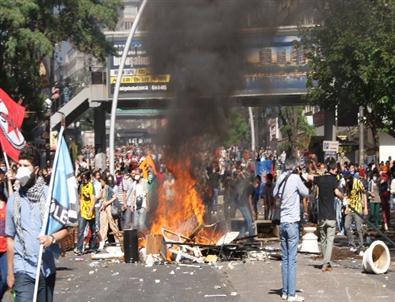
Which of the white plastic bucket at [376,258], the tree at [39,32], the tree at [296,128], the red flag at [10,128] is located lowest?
the white plastic bucket at [376,258]

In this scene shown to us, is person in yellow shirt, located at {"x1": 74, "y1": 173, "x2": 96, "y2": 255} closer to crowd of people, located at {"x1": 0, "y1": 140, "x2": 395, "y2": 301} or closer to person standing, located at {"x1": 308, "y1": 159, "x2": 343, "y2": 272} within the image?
crowd of people, located at {"x1": 0, "y1": 140, "x2": 395, "y2": 301}

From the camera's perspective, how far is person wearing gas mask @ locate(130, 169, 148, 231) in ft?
63.0

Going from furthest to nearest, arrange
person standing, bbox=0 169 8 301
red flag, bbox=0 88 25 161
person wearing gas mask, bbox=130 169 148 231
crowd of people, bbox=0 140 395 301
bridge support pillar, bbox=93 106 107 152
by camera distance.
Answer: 1. bridge support pillar, bbox=93 106 107 152
2. person wearing gas mask, bbox=130 169 148 231
3. red flag, bbox=0 88 25 161
4. person standing, bbox=0 169 8 301
5. crowd of people, bbox=0 140 395 301

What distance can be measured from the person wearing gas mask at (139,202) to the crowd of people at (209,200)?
0.08 ft

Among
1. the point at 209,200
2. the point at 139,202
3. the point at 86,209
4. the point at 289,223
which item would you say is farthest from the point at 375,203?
the point at 289,223

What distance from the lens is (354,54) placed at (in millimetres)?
19141

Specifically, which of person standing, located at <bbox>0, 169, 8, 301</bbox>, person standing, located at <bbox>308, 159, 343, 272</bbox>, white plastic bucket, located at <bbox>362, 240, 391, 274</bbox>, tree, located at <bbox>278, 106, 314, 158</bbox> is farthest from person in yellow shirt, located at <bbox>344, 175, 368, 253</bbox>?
tree, located at <bbox>278, 106, 314, 158</bbox>

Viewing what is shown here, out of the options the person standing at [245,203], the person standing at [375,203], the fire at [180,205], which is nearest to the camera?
the fire at [180,205]

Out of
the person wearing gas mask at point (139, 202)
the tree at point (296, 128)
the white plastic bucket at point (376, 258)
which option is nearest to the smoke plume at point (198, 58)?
the person wearing gas mask at point (139, 202)

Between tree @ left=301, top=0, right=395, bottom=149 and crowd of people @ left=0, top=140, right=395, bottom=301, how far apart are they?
5.92 feet

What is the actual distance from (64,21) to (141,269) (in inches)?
627

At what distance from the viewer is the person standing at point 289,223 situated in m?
10.1

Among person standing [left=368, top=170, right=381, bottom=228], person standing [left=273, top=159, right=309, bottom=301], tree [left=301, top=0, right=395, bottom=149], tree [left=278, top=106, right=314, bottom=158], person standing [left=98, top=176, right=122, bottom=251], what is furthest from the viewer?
tree [left=278, top=106, right=314, bottom=158]

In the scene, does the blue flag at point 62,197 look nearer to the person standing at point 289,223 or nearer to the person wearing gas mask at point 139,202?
the person standing at point 289,223
